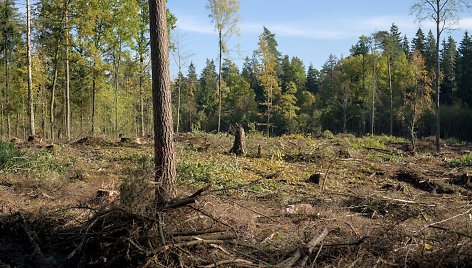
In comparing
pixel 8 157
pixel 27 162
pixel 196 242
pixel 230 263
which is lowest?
pixel 230 263

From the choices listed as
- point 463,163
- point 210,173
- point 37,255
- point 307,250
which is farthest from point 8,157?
point 463,163

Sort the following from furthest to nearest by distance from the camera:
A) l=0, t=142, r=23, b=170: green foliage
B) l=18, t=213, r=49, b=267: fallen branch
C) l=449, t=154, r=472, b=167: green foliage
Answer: l=449, t=154, r=472, b=167: green foliage
l=0, t=142, r=23, b=170: green foliage
l=18, t=213, r=49, b=267: fallen branch

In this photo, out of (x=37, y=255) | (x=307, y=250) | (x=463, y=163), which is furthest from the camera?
(x=463, y=163)

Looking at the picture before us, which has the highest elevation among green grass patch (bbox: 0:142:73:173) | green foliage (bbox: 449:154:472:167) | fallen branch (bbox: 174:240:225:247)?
green grass patch (bbox: 0:142:73:173)

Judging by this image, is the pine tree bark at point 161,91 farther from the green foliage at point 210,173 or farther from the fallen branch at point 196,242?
the green foliage at point 210,173

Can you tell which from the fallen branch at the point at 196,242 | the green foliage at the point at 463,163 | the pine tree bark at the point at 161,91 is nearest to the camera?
the fallen branch at the point at 196,242

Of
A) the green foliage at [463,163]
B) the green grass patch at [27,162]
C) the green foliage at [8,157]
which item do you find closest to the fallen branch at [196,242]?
the green grass patch at [27,162]

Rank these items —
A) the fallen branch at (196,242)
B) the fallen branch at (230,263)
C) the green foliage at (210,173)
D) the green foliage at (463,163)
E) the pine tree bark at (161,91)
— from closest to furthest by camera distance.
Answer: the fallen branch at (230,263) < the fallen branch at (196,242) < the pine tree bark at (161,91) < the green foliage at (210,173) < the green foliage at (463,163)

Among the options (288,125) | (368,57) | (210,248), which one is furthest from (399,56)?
(210,248)

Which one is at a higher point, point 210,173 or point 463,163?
point 210,173

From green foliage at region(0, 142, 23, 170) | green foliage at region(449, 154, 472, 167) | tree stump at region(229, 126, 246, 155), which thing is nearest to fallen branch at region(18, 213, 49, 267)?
green foliage at region(0, 142, 23, 170)

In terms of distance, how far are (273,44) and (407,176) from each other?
4821 centimetres

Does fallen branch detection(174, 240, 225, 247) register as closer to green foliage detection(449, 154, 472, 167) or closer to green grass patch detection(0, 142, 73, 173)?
green grass patch detection(0, 142, 73, 173)

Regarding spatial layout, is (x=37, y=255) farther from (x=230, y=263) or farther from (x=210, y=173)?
(x=210, y=173)
